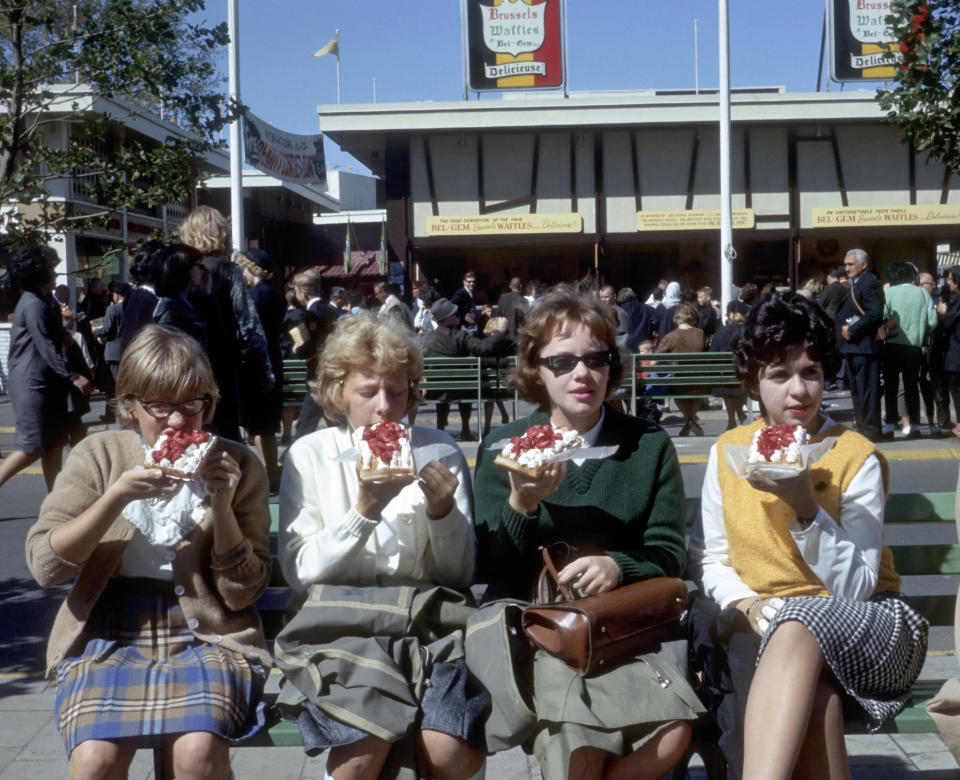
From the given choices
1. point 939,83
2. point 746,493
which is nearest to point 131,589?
point 746,493

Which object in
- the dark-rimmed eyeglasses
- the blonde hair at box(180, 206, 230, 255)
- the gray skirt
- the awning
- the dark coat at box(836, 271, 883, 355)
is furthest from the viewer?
the awning

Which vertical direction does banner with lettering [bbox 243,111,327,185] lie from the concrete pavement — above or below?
above

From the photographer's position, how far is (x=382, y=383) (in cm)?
325

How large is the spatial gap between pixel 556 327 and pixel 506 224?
22.5 metres

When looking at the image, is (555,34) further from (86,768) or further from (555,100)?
(86,768)

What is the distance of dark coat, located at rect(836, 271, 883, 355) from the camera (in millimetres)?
11336

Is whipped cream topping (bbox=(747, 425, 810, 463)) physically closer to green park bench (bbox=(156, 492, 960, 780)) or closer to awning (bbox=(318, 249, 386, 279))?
green park bench (bbox=(156, 492, 960, 780))

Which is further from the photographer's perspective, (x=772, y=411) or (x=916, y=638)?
(x=772, y=411)

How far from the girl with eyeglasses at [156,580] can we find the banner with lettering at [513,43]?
23.5 meters

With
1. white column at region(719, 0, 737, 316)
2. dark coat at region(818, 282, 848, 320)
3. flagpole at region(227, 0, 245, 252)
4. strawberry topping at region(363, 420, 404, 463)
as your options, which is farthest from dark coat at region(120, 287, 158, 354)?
white column at region(719, 0, 737, 316)

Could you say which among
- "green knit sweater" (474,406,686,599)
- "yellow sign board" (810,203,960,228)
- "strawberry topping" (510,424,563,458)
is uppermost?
"yellow sign board" (810,203,960,228)

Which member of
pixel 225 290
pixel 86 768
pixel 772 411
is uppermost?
pixel 225 290

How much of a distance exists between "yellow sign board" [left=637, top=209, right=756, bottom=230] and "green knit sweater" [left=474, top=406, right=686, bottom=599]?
2282 cm

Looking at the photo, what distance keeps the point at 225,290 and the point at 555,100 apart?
19.2m
